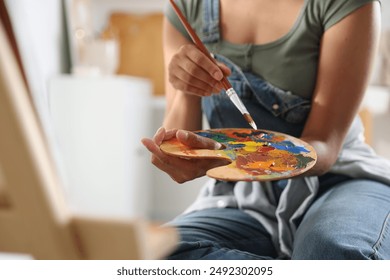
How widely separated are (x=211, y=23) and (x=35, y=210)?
0.26 metres

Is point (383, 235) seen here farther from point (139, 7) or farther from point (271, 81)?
point (139, 7)

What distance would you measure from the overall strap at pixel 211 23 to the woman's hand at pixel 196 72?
0.07ft

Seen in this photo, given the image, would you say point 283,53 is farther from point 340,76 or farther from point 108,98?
point 108,98

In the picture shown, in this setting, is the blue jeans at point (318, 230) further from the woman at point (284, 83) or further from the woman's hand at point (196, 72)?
the woman's hand at point (196, 72)

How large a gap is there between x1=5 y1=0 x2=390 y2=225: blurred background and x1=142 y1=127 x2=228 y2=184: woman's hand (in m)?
0.03

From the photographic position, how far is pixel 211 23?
556mm

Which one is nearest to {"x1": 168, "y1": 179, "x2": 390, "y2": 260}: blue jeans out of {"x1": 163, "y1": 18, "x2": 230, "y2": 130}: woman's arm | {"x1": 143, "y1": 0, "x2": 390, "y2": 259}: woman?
{"x1": 143, "y1": 0, "x2": 390, "y2": 259}: woman

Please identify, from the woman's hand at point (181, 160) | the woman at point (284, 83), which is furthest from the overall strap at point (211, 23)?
the woman's hand at point (181, 160)

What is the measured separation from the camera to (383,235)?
0.53 m

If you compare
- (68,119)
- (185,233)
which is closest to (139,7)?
(68,119)

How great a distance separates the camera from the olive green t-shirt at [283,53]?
550mm

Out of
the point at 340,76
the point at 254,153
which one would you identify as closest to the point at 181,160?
the point at 254,153

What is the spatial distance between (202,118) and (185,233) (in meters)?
0.12
